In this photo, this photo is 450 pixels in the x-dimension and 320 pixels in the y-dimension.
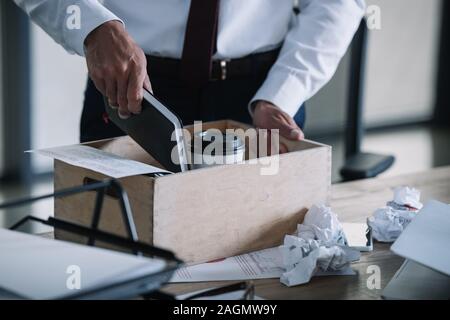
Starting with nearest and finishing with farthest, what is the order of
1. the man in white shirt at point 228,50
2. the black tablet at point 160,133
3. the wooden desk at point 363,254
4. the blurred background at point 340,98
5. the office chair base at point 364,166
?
the wooden desk at point 363,254
the black tablet at point 160,133
the man in white shirt at point 228,50
the office chair base at point 364,166
the blurred background at point 340,98

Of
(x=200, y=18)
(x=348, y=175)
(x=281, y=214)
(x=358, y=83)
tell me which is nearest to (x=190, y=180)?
(x=281, y=214)

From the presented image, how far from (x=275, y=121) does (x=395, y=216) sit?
1.30 ft

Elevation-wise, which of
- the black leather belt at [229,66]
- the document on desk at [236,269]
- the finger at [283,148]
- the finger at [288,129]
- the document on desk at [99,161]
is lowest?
the document on desk at [236,269]

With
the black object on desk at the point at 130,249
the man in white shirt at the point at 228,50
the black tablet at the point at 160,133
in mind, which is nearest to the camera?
the black object on desk at the point at 130,249

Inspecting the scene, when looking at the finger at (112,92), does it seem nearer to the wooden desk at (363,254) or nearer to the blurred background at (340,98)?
the wooden desk at (363,254)

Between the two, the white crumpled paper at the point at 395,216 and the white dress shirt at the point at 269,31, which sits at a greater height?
the white dress shirt at the point at 269,31

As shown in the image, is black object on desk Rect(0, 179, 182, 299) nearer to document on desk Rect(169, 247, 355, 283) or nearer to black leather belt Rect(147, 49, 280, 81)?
document on desk Rect(169, 247, 355, 283)

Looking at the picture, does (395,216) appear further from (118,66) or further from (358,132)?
(358,132)

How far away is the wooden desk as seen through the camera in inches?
45.3

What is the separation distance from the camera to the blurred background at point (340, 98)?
3668mm

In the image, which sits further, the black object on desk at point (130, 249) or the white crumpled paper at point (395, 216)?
the white crumpled paper at point (395, 216)

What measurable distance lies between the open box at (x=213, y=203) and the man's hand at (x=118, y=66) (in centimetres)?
10

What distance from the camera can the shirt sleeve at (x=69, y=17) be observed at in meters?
1.51

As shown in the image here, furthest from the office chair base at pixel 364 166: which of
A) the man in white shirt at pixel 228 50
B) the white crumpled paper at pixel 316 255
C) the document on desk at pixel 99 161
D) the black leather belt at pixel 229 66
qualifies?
the document on desk at pixel 99 161
